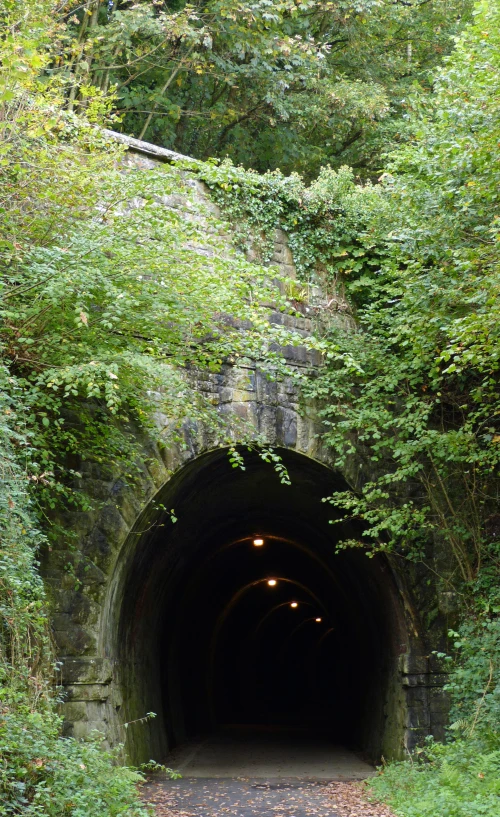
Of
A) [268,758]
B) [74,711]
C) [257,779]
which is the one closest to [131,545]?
[74,711]

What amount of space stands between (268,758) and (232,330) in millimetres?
7561

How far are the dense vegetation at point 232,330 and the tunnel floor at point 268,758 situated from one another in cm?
→ 194

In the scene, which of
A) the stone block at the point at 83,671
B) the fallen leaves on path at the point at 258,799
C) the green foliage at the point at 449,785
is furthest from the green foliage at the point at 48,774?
the green foliage at the point at 449,785

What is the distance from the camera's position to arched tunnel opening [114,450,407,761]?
11.0 metres

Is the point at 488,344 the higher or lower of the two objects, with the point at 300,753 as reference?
higher

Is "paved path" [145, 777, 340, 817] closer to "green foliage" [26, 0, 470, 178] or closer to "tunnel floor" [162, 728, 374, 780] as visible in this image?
"tunnel floor" [162, 728, 374, 780]

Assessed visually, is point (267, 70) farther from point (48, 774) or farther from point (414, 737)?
point (48, 774)

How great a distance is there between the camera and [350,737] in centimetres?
1471

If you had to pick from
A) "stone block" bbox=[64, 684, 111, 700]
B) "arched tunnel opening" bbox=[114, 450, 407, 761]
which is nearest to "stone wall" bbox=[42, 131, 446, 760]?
"stone block" bbox=[64, 684, 111, 700]

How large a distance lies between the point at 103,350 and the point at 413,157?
4.33 metres

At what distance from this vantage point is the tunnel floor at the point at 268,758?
11.3 m

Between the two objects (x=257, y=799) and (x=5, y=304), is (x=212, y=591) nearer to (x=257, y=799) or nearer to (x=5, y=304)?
(x=257, y=799)

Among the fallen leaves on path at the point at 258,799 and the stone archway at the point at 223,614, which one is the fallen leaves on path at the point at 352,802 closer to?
the fallen leaves on path at the point at 258,799

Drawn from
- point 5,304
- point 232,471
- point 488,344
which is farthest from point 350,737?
point 5,304
